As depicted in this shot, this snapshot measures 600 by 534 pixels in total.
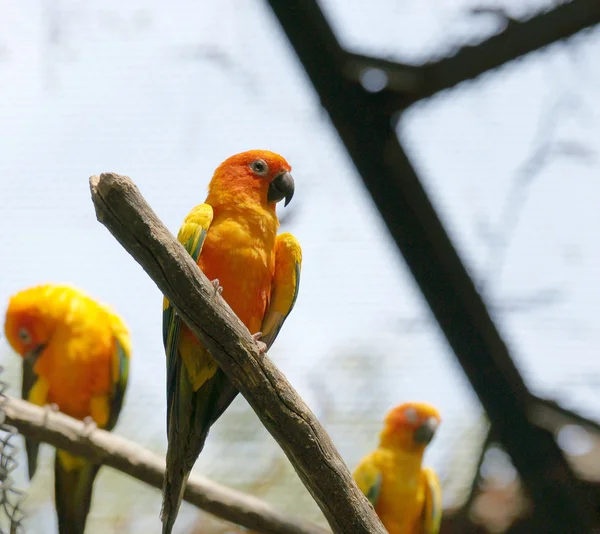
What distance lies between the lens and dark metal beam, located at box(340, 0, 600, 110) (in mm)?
2203

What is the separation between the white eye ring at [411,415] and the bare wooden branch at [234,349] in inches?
80.1

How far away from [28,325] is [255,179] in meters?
1.65

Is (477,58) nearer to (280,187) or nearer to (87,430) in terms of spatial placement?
(280,187)

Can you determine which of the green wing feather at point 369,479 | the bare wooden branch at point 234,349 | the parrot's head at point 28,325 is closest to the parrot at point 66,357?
the parrot's head at point 28,325

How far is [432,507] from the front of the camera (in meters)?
3.25

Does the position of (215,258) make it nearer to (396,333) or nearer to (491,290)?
(491,290)

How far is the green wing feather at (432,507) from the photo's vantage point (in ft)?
10.5

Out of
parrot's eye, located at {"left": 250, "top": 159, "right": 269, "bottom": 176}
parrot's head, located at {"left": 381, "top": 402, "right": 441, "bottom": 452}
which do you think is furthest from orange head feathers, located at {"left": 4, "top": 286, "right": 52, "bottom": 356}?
parrot's head, located at {"left": 381, "top": 402, "right": 441, "bottom": 452}

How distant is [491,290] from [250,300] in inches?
43.8

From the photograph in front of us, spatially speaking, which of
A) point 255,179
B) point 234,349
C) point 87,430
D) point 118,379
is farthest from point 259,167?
point 118,379

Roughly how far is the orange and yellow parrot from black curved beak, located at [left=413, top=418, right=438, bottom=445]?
1683 millimetres

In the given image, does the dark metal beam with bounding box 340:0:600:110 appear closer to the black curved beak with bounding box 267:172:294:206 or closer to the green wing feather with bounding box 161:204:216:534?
the black curved beak with bounding box 267:172:294:206

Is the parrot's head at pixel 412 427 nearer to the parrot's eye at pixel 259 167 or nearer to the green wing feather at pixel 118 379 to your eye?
the green wing feather at pixel 118 379

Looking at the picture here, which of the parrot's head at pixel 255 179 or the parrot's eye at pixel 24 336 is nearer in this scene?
the parrot's head at pixel 255 179
